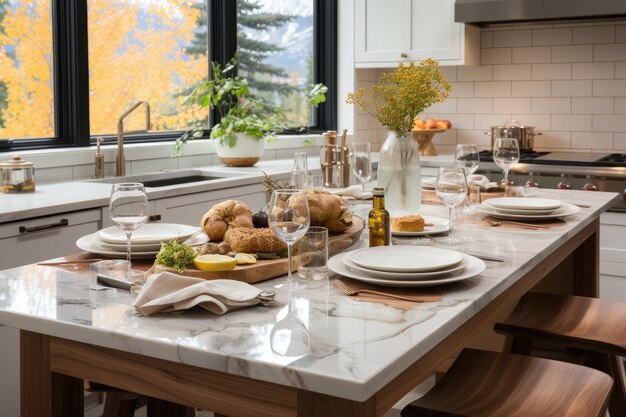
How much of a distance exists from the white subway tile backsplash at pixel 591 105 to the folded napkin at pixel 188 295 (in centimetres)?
416

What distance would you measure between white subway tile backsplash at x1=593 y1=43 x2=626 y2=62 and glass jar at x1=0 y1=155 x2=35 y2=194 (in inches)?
141

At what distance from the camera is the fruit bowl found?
530cm

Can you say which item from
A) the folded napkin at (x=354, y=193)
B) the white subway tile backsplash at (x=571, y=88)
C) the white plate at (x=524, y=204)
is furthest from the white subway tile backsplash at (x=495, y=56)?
the white plate at (x=524, y=204)

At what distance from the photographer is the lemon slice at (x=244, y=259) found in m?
1.80

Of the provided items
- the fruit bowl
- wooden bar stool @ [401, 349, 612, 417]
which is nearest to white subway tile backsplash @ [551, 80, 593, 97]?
the fruit bowl

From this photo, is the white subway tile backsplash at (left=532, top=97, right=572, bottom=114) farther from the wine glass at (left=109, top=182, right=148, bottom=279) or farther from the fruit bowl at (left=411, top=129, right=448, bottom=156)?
the wine glass at (left=109, top=182, right=148, bottom=279)

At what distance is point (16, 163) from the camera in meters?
3.33

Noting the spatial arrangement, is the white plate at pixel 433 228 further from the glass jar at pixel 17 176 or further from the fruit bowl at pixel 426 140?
the fruit bowl at pixel 426 140

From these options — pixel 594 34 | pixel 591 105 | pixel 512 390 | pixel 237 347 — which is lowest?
pixel 512 390

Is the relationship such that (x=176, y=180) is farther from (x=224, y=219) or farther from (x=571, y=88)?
(x=571, y=88)

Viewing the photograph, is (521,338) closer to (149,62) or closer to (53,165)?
(53,165)

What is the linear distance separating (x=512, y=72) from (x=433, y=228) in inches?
134

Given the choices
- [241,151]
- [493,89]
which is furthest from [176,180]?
[493,89]

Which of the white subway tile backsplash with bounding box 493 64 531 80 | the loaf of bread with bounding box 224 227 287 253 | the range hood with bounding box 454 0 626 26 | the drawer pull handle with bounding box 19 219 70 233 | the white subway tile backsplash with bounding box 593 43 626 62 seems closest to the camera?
the loaf of bread with bounding box 224 227 287 253
